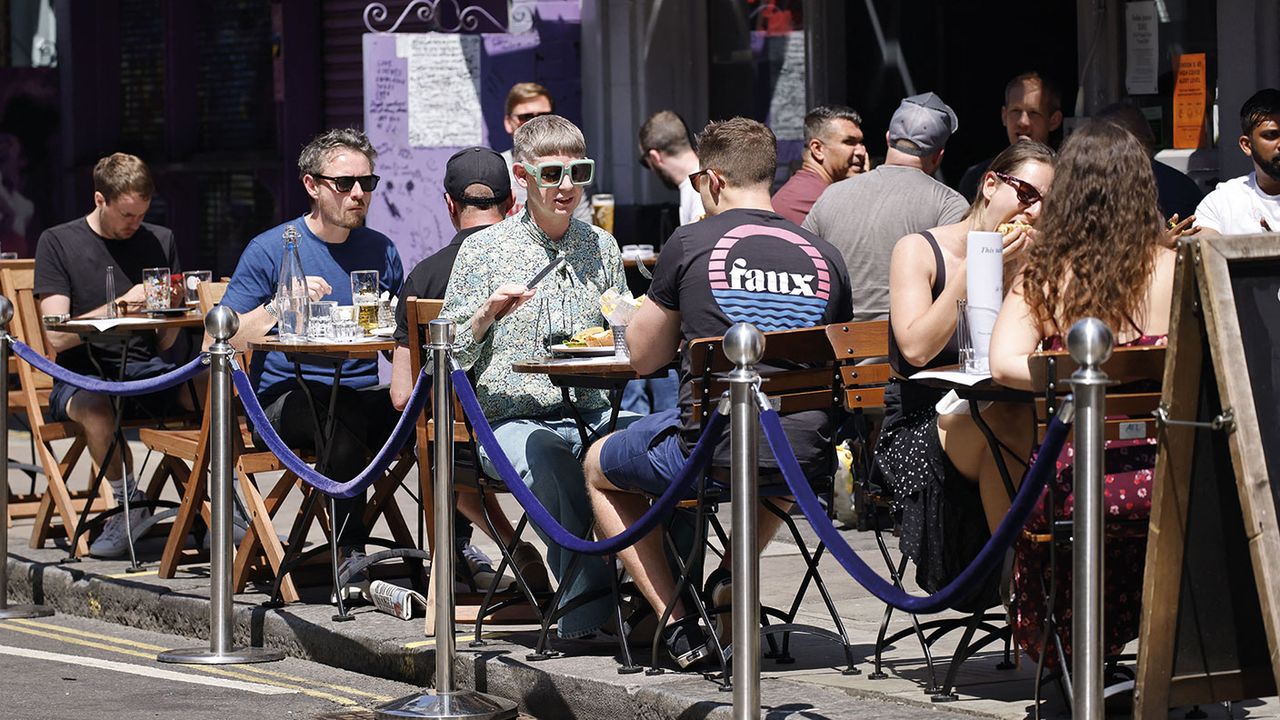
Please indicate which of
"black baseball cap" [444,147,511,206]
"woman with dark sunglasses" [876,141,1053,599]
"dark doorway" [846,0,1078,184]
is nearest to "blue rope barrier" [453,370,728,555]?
"woman with dark sunglasses" [876,141,1053,599]

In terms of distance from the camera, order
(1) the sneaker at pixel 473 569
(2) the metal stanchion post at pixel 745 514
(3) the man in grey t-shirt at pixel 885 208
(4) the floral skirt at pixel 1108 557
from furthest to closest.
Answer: (3) the man in grey t-shirt at pixel 885 208 < (1) the sneaker at pixel 473 569 < (4) the floral skirt at pixel 1108 557 < (2) the metal stanchion post at pixel 745 514

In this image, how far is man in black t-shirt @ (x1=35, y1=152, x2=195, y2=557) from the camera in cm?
904

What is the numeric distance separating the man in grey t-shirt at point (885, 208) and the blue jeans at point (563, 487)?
189 centimetres

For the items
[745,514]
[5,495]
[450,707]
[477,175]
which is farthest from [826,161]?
[745,514]

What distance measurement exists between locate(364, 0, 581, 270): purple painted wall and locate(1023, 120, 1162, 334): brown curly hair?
295 inches

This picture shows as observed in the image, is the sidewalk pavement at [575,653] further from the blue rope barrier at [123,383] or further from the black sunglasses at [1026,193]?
the black sunglasses at [1026,193]

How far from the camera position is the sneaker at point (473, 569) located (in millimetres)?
7383

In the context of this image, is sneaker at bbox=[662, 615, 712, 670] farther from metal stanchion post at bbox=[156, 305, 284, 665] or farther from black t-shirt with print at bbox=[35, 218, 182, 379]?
black t-shirt with print at bbox=[35, 218, 182, 379]

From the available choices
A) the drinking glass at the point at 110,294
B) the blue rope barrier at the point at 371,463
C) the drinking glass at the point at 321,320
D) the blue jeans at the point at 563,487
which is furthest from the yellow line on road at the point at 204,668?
the drinking glass at the point at 110,294

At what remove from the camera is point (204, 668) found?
7.05 meters

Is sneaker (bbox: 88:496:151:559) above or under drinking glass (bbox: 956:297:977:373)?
under

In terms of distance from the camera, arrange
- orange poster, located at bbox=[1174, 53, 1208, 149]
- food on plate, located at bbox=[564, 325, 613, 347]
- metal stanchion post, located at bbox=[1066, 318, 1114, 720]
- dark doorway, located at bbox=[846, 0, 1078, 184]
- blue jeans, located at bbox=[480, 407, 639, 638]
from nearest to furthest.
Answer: metal stanchion post, located at bbox=[1066, 318, 1114, 720]
blue jeans, located at bbox=[480, 407, 639, 638]
food on plate, located at bbox=[564, 325, 613, 347]
orange poster, located at bbox=[1174, 53, 1208, 149]
dark doorway, located at bbox=[846, 0, 1078, 184]

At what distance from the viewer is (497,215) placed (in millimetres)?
7680

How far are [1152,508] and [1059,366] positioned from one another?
0.49 metres
